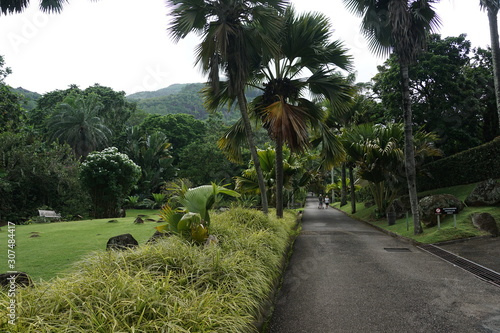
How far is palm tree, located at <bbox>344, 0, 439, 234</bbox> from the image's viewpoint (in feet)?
33.6

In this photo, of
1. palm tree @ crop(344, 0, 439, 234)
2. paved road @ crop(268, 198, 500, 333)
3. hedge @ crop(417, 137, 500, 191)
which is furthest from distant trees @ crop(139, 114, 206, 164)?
paved road @ crop(268, 198, 500, 333)

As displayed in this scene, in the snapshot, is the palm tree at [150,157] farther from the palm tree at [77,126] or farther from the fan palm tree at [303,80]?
the fan palm tree at [303,80]

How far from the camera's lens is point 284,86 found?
11.1 metres

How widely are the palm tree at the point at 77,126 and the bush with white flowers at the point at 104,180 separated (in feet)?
43.1

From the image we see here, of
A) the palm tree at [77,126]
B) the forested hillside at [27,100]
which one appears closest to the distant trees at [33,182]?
the forested hillside at [27,100]

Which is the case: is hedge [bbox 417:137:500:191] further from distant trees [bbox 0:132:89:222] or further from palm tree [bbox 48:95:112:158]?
palm tree [bbox 48:95:112:158]

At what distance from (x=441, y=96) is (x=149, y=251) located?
19361 millimetres

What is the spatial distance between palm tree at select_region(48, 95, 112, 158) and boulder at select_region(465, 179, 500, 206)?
31.7 metres

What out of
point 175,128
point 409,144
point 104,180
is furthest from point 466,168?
point 175,128

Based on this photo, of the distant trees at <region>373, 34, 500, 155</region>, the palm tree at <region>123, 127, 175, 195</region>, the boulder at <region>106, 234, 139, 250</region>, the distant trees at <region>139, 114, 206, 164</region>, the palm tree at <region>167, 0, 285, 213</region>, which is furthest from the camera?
the distant trees at <region>139, 114, 206, 164</region>

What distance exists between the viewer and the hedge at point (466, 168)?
46.5ft

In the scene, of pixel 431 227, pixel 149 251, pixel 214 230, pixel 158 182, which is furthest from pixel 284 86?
pixel 158 182

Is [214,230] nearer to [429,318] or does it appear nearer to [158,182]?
[429,318]

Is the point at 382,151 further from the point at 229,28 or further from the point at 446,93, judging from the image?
the point at 229,28
